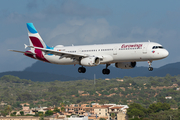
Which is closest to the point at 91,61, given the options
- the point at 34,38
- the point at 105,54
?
the point at 105,54

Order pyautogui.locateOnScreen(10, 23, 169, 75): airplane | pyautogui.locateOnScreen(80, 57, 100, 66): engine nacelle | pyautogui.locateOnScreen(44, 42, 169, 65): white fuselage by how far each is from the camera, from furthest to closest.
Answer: pyautogui.locateOnScreen(80, 57, 100, 66): engine nacelle
pyautogui.locateOnScreen(10, 23, 169, 75): airplane
pyautogui.locateOnScreen(44, 42, 169, 65): white fuselage

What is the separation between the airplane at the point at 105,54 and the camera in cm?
7769

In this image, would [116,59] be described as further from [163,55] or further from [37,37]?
[37,37]

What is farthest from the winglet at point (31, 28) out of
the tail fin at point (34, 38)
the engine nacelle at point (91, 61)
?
the engine nacelle at point (91, 61)

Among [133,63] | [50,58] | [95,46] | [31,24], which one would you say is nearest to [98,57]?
[95,46]

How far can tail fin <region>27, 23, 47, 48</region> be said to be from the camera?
95062 mm

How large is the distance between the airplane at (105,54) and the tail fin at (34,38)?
12.1 inches

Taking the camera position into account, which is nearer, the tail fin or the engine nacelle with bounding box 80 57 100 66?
the engine nacelle with bounding box 80 57 100 66

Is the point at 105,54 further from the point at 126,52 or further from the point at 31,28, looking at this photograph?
the point at 31,28

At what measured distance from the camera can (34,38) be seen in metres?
95.7

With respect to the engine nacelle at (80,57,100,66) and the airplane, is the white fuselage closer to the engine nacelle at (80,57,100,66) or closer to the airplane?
the airplane

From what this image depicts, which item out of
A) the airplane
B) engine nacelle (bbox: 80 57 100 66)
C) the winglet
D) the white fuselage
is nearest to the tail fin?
the winglet

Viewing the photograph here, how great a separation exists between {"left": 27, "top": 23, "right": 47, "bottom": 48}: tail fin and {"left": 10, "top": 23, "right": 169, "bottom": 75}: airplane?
0.31m

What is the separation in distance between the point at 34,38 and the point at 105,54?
2162 cm
